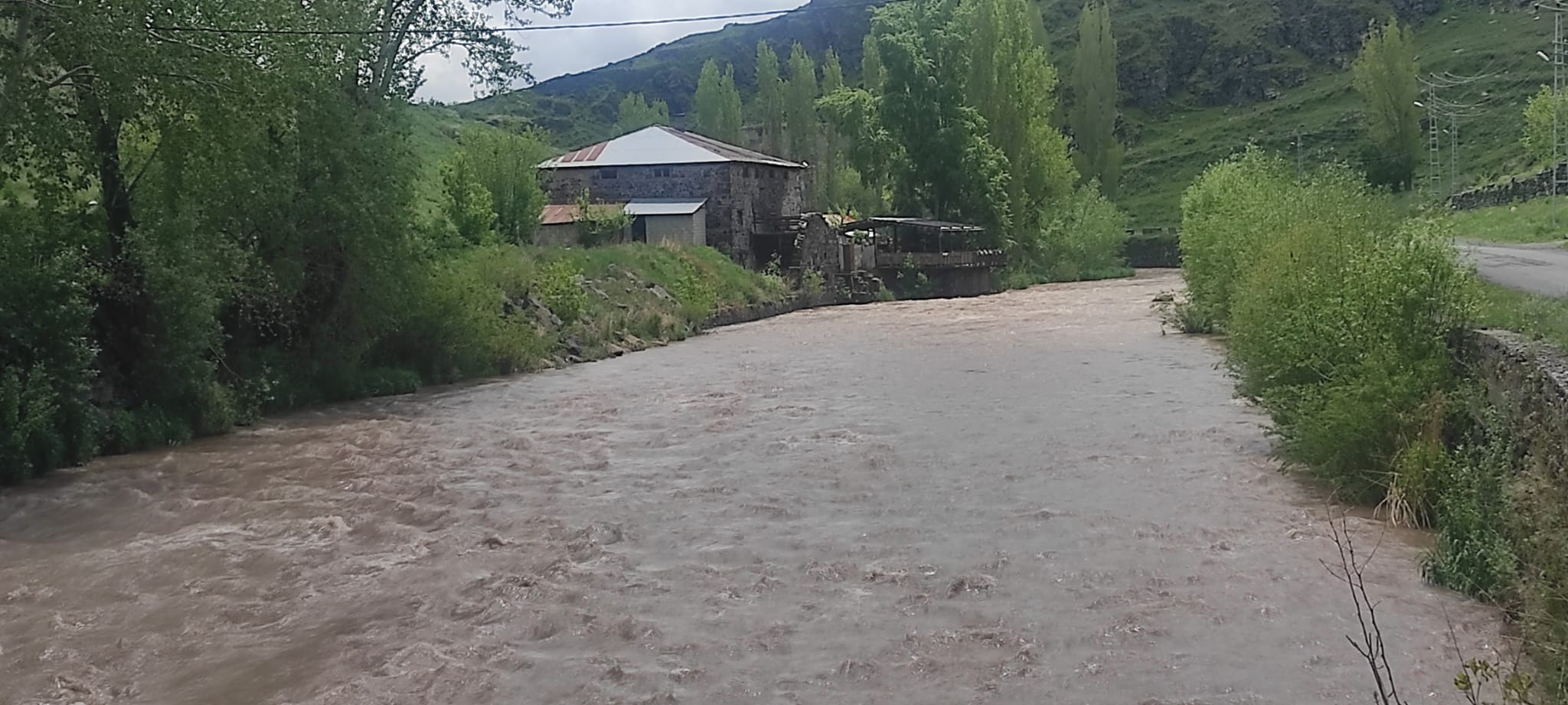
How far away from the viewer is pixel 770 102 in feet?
287

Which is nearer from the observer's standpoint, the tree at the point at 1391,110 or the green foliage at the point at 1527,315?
the green foliage at the point at 1527,315

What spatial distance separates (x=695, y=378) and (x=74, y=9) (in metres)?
12.6

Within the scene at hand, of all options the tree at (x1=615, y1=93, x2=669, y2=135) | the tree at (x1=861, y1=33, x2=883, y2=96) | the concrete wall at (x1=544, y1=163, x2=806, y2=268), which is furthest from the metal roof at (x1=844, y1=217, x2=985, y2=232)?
the tree at (x1=615, y1=93, x2=669, y2=135)

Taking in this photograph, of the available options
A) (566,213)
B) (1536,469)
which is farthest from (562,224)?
(1536,469)

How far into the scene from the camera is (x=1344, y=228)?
51.5 ft

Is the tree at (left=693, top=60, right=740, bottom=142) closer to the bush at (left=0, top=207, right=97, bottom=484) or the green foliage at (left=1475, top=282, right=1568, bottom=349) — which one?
the bush at (left=0, top=207, right=97, bottom=484)

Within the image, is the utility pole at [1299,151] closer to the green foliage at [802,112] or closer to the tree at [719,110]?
the green foliage at [802,112]

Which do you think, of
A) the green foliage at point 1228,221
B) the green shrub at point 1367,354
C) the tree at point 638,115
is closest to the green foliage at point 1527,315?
the green shrub at point 1367,354

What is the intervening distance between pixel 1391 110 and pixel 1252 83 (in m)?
49.2

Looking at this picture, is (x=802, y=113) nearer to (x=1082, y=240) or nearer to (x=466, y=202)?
(x=1082, y=240)

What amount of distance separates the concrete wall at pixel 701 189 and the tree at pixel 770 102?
119 ft

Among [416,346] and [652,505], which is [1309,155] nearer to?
[416,346]

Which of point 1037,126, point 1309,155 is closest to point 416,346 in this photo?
point 1037,126

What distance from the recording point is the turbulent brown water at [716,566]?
7.93 metres
